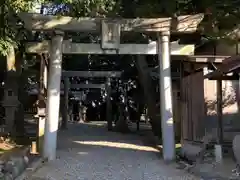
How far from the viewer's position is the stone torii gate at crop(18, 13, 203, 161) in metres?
11.7

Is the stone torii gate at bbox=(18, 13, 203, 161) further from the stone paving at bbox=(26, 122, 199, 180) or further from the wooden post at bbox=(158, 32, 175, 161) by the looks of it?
the stone paving at bbox=(26, 122, 199, 180)

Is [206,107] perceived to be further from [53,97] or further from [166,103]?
[53,97]

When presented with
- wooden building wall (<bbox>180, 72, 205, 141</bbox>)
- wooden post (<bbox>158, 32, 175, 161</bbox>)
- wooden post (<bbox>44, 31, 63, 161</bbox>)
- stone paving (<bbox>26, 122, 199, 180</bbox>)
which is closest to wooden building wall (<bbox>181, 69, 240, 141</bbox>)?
wooden building wall (<bbox>180, 72, 205, 141</bbox>)

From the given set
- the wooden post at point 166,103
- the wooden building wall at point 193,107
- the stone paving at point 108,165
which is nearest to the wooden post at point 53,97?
the stone paving at point 108,165

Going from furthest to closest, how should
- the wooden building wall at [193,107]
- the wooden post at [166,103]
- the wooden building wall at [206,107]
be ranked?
the wooden building wall at [193,107]
the wooden building wall at [206,107]
the wooden post at [166,103]

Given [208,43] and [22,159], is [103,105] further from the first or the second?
[22,159]

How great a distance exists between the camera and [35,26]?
11.7m

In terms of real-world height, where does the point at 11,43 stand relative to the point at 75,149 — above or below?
above

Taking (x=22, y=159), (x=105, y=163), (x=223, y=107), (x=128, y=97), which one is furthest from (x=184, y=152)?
(x=128, y=97)

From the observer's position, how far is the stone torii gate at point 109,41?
11.7m

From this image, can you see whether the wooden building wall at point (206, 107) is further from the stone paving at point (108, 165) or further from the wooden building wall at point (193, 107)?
the stone paving at point (108, 165)

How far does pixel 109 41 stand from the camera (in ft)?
39.5

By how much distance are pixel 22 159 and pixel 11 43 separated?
9.64 feet

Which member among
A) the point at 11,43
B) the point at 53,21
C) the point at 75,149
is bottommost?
the point at 75,149
